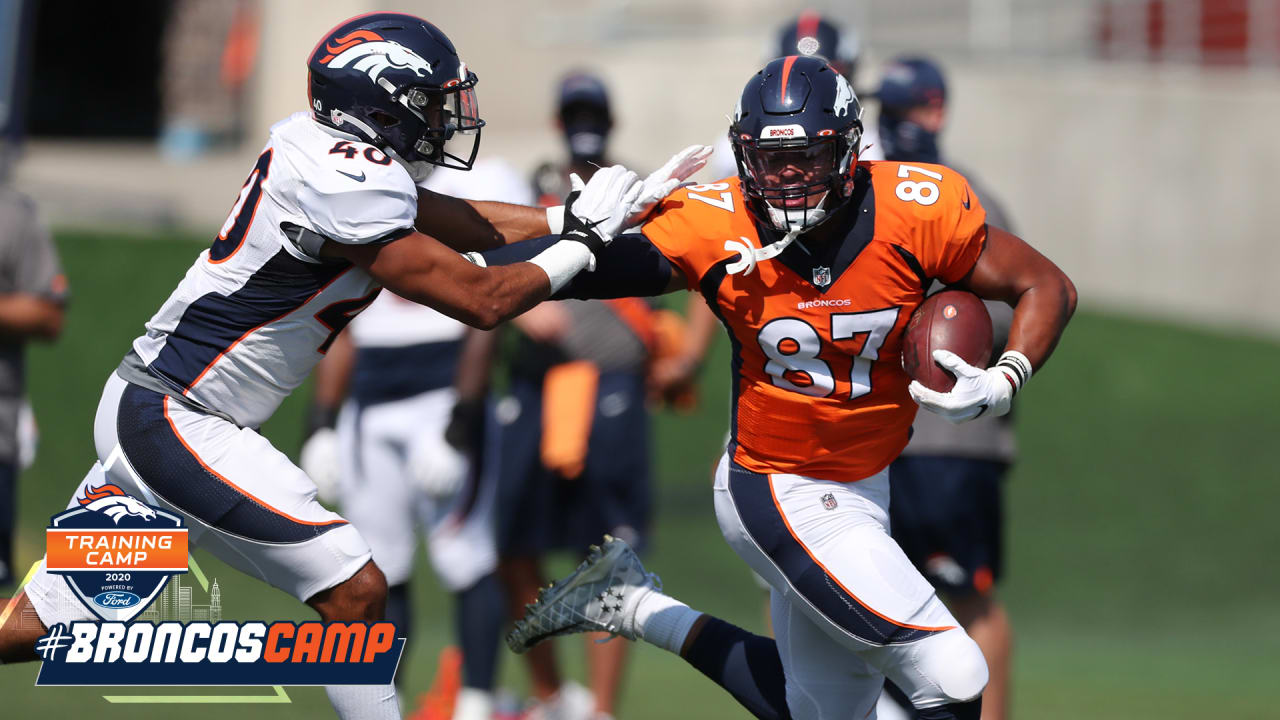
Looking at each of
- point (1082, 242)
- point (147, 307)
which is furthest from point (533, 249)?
point (1082, 242)

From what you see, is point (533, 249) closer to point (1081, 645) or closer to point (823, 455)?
point (823, 455)

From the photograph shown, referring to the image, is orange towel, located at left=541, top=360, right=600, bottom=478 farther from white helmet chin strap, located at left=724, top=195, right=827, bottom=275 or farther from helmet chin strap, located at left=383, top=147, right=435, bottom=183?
white helmet chin strap, located at left=724, top=195, right=827, bottom=275

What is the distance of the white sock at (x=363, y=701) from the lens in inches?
165

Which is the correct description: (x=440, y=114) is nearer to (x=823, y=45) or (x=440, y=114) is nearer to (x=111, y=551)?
(x=111, y=551)

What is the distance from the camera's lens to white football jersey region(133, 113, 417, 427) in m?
3.98

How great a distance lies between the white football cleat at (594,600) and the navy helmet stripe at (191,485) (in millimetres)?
925

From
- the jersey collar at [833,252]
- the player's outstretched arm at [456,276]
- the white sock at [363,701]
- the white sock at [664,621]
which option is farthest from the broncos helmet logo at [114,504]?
the jersey collar at [833,252]

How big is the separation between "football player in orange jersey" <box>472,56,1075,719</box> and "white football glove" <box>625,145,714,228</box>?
0.05 m

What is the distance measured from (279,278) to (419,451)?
2330 millimetres

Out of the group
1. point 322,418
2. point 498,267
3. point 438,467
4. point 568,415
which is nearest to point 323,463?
point 322,418

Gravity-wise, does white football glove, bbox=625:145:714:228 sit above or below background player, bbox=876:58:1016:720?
above

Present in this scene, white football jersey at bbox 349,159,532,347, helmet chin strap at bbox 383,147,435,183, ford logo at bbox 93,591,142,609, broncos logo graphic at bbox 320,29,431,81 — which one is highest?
broncos logo graphic at bbox 320,29,431,81

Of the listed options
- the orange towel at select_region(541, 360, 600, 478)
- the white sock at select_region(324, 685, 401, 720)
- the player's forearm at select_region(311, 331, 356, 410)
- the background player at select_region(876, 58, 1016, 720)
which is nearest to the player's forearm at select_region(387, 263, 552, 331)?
the white sock at select_region(324, 685, 401, 720)

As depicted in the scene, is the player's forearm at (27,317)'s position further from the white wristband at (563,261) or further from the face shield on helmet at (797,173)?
the face shield on helmet at (797,173)
